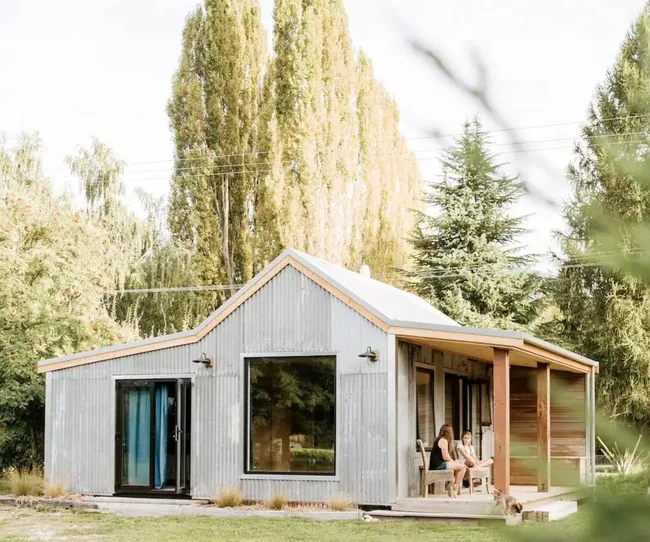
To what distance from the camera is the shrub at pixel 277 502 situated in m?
14.9

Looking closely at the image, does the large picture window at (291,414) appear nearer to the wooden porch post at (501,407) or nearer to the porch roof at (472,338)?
the porch roof at (472,338)

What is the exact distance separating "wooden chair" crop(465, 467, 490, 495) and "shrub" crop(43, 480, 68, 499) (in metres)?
6.19

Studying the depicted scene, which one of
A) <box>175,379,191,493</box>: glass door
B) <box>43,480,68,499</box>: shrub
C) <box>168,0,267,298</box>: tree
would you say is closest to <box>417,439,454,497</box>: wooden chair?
<box>175,379,191,493</box>: glass door

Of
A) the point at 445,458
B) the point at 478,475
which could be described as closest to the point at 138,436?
the point at 445,458

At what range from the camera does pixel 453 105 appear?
51.5 inches

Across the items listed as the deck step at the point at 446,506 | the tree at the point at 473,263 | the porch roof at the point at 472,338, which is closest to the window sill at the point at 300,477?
the deck step at the point at 446,506

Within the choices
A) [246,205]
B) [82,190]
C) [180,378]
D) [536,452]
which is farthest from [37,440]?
[536,452]

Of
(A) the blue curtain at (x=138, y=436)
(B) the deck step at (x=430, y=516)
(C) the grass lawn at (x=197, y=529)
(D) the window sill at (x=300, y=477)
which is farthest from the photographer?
(A) the blue curtain at (x=138, y=436)

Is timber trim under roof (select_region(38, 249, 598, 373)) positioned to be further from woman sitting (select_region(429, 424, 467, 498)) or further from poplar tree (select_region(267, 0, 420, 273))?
poplar tree (select_region(267, 0, 420, 273))

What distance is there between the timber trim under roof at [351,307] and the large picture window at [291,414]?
886 mm

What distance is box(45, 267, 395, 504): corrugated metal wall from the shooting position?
1482 centimetres

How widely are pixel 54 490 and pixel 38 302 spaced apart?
5447 mm

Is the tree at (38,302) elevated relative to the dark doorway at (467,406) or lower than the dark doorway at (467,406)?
elevated

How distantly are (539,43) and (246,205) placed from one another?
30.5 m
